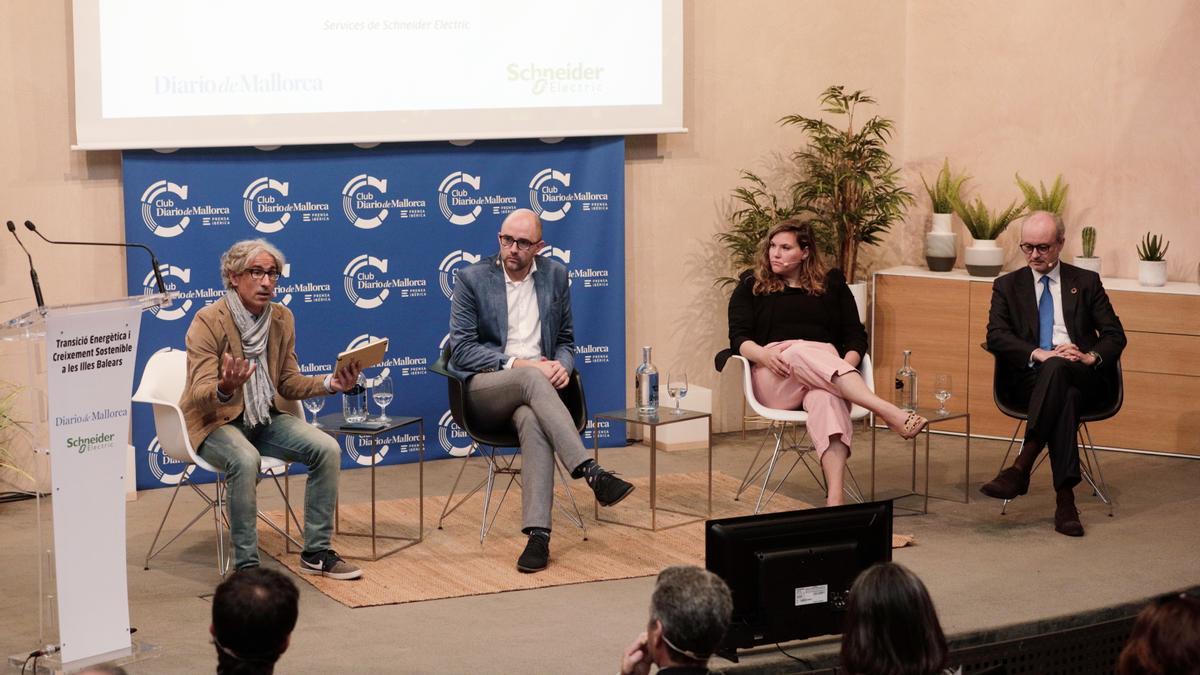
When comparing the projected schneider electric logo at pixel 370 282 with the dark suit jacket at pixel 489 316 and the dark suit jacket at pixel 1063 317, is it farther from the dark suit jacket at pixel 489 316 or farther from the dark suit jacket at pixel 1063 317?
the dark suit jacket at pixel 1063 317

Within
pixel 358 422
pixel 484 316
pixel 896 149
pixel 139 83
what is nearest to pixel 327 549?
pixel 358 422

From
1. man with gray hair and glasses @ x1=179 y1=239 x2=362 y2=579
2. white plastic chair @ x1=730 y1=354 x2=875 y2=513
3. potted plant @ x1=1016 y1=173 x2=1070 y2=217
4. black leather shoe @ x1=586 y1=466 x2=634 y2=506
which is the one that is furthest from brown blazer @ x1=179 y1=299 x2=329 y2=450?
potted plant @ x1=1016 y1=173 x2=1070 y2=217

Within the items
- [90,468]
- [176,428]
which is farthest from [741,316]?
[90,468]

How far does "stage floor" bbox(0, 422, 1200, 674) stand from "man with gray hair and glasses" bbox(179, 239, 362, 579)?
230 millimetres

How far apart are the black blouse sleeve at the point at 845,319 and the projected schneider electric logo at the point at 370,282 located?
6.62ft

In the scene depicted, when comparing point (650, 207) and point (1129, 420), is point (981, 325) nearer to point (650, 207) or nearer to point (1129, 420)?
point (1129, 420)

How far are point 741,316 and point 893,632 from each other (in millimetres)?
3490

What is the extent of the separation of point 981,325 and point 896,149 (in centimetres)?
124

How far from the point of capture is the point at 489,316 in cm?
597

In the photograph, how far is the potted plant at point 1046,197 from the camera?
7.64 metres

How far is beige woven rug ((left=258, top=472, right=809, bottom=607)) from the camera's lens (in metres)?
5.27

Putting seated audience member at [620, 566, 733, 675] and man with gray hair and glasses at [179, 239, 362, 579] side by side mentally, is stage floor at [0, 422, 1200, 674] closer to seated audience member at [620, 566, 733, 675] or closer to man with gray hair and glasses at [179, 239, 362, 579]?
man with gray hair and glasses at [179, 239, 362, 579]

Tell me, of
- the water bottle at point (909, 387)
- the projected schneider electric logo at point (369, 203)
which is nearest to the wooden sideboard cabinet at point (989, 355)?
the water bottle at point (909, 387)

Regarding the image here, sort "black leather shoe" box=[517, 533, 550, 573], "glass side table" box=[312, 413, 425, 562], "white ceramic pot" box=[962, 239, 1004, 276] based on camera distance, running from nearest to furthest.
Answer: "black leather shoe" box=[517, 533, 550, 573]
"glass side table" box=[312, 413, 425, 562]
"white ceramic pot" box=[962, 239, 1004, 276]
